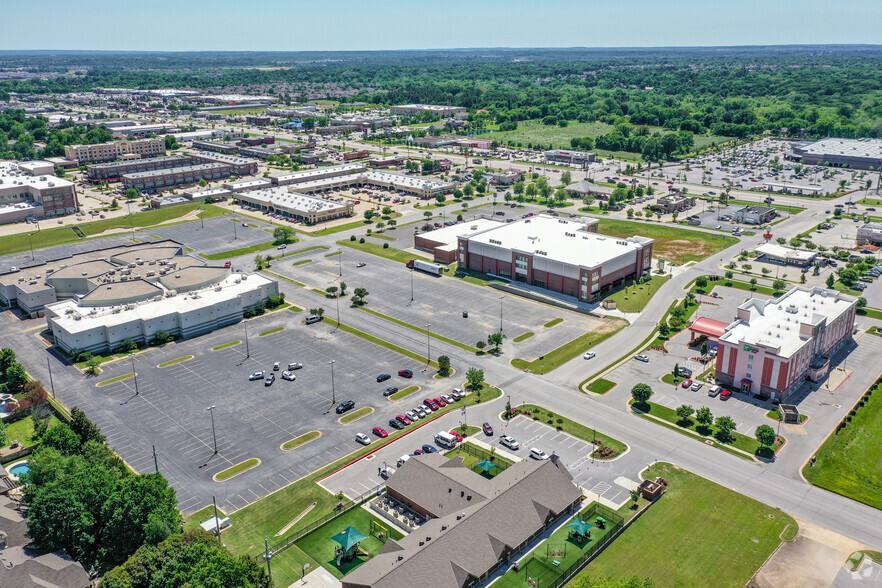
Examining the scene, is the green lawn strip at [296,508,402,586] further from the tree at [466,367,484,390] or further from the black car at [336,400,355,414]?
the tree at [466,367,484,390]

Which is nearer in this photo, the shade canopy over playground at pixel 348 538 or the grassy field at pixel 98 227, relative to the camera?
the shade canopy over playground at pixel 348 538

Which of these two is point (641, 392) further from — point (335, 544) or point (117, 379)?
point (117, 379)

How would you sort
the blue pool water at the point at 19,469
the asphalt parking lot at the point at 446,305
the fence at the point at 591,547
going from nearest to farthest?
the fence at the point at 591,547 < the blue pool water at the point at 19,469 < the asphalt parking lot at the point at 446,305

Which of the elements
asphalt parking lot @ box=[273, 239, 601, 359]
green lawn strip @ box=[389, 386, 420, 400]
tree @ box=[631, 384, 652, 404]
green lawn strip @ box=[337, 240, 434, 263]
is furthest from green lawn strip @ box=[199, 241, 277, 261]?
tree @ box=[631, 384, 652, 404]

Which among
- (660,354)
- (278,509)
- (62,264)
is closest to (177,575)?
(278,509)

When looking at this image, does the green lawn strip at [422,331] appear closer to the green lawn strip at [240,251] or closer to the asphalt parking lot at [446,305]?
the asphalt parking lot at [446,305]

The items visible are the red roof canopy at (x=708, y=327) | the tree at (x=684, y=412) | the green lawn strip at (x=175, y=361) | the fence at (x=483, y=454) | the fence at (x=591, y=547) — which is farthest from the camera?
the red roof canopy at (x=708, y=327)

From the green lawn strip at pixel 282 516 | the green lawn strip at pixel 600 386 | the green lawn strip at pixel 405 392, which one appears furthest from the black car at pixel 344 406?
Result: the green lawn strip at pixel 600 386
